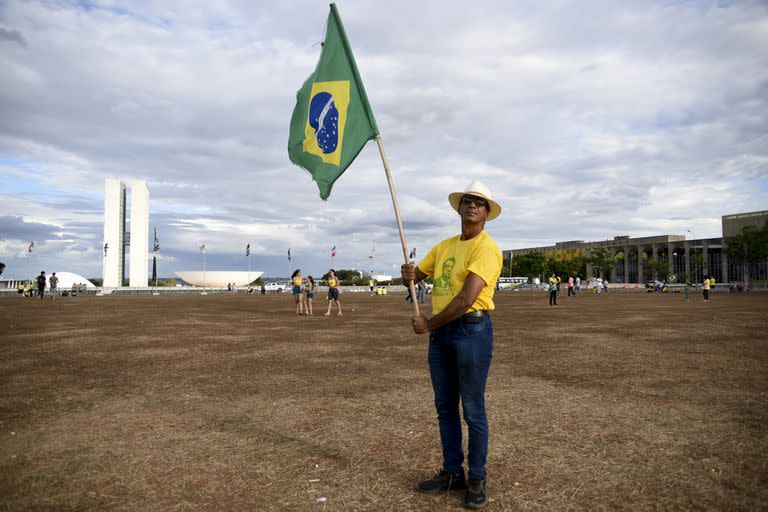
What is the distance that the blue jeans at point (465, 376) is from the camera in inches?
137

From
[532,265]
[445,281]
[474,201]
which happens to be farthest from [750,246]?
[445,281]

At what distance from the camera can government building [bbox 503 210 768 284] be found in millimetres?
91562

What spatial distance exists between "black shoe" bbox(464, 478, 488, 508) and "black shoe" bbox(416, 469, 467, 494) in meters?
0.25

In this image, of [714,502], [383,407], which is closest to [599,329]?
[383,407]

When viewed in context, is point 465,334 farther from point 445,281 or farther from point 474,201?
point 474,201

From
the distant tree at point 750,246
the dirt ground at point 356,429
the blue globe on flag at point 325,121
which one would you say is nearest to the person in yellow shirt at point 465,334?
the dirt ground at point 356,429

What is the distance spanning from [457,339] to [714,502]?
2.09m

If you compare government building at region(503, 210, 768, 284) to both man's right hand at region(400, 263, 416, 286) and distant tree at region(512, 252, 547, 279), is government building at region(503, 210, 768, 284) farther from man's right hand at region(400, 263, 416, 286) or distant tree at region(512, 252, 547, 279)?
man's right hand at region(400, 263, 416, 286)

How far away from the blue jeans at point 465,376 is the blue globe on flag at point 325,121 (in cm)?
245

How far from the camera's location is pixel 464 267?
11.7 feet

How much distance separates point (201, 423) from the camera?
5492 millimetres

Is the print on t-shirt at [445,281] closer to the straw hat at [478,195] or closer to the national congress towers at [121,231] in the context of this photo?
the straw hat at [478,195]

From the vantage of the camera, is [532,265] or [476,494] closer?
[476,494]

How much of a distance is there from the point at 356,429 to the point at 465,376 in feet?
7.06
